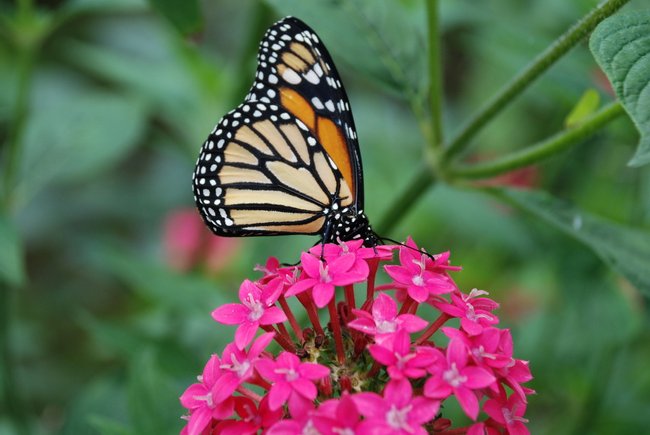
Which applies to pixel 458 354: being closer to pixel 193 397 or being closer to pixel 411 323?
pixel 411 323

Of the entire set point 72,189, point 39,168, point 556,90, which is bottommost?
point 72,189

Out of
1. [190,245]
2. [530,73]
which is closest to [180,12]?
[530,73]

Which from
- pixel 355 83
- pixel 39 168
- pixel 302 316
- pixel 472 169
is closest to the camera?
pixel 472 169

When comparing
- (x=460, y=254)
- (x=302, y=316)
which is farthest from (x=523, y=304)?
(x=302, y=316)

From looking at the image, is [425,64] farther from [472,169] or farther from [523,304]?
[523,304]

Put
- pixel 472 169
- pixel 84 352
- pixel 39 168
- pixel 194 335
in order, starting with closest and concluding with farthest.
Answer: pixel 472 169 < pixel 39 168 < pixel 194 335 < pixel 84 352

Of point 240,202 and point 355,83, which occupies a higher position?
point 355,83
